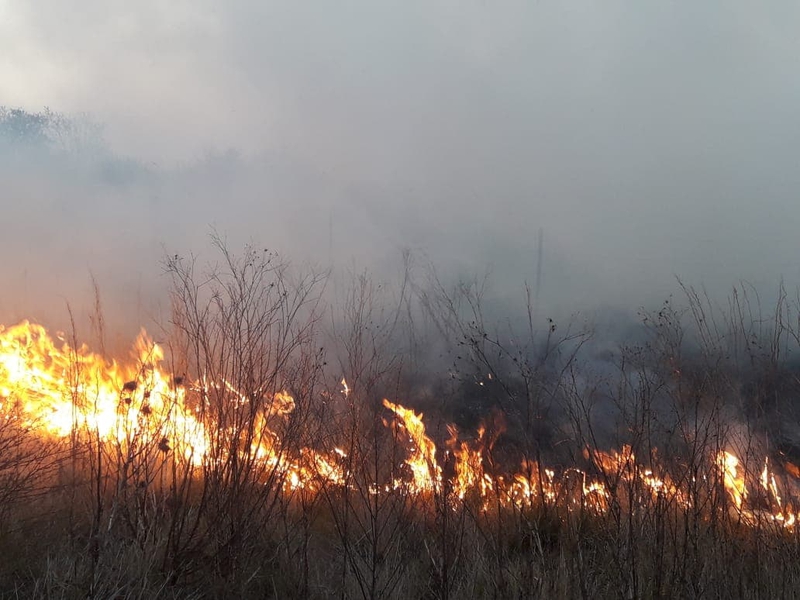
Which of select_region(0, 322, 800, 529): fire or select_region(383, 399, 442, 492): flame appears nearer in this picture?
select_region(0, 322, 800, 529): fire

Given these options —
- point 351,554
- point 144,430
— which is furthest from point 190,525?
point 351,554

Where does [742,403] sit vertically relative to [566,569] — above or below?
above

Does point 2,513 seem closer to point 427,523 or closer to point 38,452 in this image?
point 38,452

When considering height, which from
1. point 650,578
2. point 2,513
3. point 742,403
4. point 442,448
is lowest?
point 650,578

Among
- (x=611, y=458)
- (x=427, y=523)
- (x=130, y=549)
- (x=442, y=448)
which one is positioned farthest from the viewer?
(x=427, y=523)

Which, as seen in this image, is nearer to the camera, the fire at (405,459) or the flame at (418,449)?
the fire at (405,459)

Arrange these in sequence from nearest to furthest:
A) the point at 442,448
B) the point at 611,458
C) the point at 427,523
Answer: the point at 611,458
the point at 442,448
the point at 427,523

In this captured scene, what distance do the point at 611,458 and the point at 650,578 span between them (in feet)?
3.26

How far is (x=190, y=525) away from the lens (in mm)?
4715

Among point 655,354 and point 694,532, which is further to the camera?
point 655,354

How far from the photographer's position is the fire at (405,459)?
4.70 metres

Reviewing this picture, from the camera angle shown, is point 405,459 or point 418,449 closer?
point 418,449

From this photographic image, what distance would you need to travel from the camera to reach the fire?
4.70m

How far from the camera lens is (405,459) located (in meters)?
5.77
